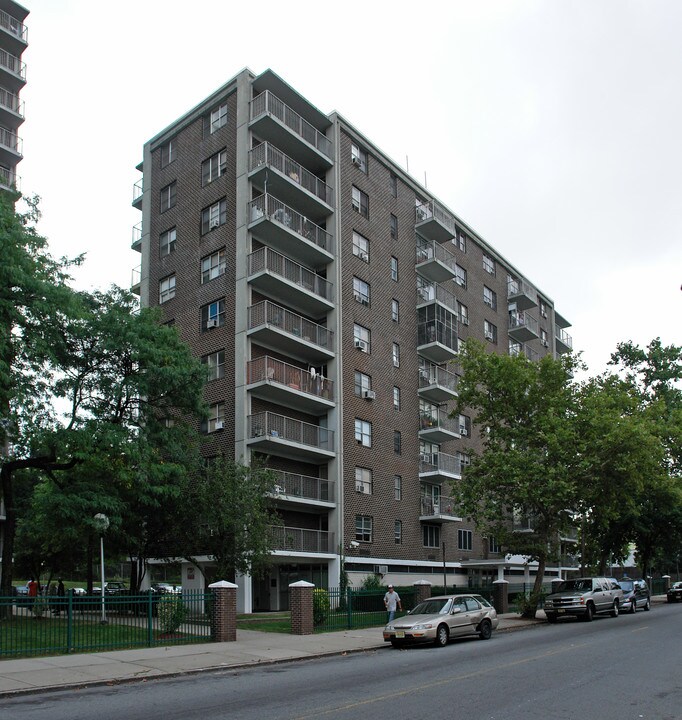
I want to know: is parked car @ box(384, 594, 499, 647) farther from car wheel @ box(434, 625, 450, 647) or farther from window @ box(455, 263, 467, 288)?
window @ box(455, 263, 467, 288)

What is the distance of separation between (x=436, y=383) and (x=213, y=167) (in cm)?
1634

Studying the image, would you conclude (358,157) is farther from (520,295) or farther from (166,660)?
(166,660)

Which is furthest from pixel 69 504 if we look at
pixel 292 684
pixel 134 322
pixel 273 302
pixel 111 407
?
pixel 273 302

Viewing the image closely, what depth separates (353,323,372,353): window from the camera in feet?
128

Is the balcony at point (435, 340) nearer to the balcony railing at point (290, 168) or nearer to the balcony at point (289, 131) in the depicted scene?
the balcony railing at point (290, 168)

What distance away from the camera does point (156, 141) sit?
141ft

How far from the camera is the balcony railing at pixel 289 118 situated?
120 ft

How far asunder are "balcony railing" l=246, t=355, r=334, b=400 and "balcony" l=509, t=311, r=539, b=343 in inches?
897

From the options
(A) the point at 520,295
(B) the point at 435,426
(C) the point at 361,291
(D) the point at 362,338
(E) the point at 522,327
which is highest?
(A) the point at 520,295

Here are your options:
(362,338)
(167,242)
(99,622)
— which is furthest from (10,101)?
(99,622)

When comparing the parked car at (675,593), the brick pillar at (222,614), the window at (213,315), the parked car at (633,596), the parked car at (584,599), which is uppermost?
the window at (213,315)

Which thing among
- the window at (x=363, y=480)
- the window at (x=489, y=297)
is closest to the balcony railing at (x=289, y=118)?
the window at (x=363, y=480)

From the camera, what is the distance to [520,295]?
184 ft

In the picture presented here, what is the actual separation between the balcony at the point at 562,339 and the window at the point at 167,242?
3644 cm
